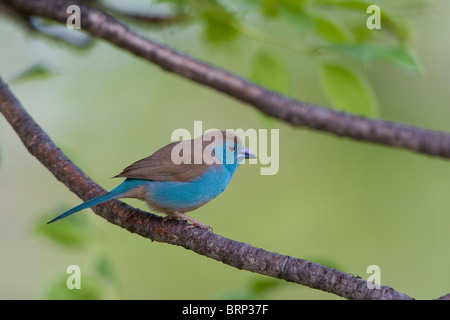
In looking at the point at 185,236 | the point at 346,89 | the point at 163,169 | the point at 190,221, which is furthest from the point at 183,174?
the point at 346,89

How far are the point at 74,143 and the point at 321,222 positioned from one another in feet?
6.70

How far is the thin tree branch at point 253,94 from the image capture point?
3.83 feet

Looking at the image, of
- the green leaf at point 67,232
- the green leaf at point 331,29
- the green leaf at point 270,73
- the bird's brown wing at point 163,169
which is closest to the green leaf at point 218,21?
the green leaf at point 270,73

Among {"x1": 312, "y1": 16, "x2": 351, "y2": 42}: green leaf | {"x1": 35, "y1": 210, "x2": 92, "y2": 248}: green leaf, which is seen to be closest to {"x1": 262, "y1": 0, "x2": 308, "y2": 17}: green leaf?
{"x1": 312, "y1": 16, "x2": 351, "y2": 42}: green leaf

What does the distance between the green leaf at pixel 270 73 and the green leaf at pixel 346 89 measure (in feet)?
0.52

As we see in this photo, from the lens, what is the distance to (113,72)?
515 centimetres

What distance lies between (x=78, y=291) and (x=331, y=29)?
1.29m

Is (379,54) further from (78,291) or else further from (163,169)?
(78,291)

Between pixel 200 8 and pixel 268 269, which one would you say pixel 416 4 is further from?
pixel 268 269

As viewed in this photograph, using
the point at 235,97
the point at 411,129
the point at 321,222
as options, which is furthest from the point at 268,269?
the point at 321,222

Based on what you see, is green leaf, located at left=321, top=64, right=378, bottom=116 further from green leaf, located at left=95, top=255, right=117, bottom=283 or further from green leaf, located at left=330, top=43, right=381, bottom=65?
green leaf, located at left=95, top=255, right=117, bottom=283

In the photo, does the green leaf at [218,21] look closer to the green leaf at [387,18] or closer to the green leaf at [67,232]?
the green leaf at [387,18]

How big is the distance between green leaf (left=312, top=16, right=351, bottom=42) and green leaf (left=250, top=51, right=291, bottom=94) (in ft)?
0.62

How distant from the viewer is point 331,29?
2.05m
